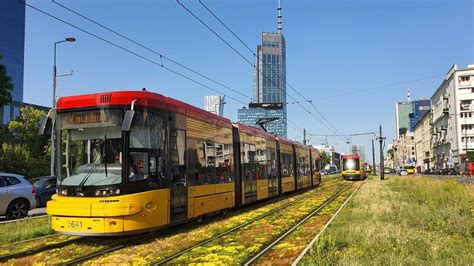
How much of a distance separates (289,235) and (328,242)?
6.81 ft

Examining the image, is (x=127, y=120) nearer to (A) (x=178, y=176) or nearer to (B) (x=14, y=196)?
(A) (x=178, y=176)

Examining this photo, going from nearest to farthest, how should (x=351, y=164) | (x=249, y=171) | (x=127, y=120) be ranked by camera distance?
(x=127, y=120)
(x=249, y=171)
(x=351, y=164)

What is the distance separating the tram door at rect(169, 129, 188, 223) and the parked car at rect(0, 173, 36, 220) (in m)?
6.75

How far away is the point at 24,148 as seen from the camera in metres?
34.8

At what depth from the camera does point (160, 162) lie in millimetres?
10836

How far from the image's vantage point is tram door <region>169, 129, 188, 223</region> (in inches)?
446

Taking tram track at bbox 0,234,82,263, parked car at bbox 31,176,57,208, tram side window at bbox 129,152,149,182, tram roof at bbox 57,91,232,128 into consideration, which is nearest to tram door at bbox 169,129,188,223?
tram roof at bbox 57,91,232,128

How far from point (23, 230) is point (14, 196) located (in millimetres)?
3491

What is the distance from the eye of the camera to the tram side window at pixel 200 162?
12492 mm

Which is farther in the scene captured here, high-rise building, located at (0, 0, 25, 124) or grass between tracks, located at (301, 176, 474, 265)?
high-rise building, located at (0, 0, 25, 124)

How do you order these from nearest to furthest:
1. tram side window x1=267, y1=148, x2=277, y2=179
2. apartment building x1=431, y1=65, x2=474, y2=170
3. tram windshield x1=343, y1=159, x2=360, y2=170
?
tram side window x1=267, y1=148, x2=277, y2=179
tram windshield x1=343, y1=159, x2=360, y2=170
apartment building x1=431, y1=65, x2=474, y2=170

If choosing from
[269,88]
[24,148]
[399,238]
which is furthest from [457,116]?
[399,238]

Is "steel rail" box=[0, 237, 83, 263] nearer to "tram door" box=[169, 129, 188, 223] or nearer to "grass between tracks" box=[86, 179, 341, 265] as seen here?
"grass between tracks" box=[86, 179, 341, 265]

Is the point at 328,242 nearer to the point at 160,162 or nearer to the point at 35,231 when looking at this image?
the point at 160,162
